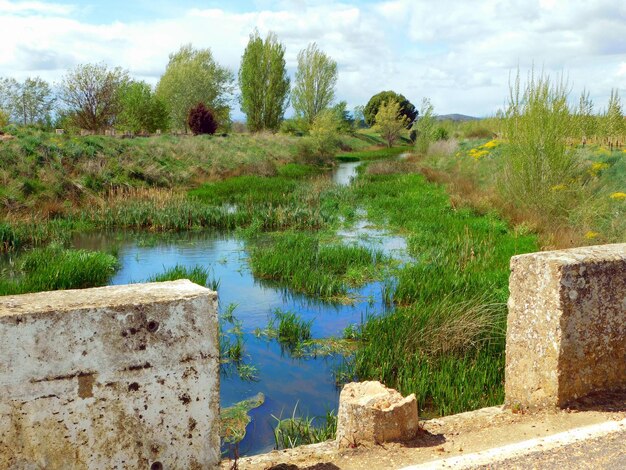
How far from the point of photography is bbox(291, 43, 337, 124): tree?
2469 inches

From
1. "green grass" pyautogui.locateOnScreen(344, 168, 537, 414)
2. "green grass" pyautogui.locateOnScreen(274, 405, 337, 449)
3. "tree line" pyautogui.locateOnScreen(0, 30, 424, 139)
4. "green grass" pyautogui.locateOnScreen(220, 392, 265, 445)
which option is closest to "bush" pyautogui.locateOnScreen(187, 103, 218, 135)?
"tree line" pyautogui.locateOnScreen(0, 30, 424, 139)

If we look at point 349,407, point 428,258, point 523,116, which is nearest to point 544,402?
point 349,407

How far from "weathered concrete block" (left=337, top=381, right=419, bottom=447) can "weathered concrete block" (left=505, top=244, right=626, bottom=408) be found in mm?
944

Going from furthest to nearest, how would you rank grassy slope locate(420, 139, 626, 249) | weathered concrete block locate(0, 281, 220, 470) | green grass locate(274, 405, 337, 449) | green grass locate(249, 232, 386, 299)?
grassy slope locate(420, 139, 626, 249), green grass locate(249, 232, 386, 299), green grass locate(274, 405, 337, 449), weathered concrete block locate(0, 281, 220, 470)

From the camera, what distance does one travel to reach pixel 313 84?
208 feet

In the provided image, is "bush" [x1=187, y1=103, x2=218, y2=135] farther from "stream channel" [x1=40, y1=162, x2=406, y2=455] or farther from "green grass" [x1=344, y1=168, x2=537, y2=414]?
"green grass" [x1=344, y1=168, x2=537, y2=414]

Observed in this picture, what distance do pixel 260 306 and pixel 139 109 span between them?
123ft

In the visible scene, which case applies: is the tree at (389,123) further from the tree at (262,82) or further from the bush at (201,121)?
the bush at (201,121)

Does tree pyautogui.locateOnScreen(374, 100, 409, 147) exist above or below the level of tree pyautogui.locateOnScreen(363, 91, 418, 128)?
below

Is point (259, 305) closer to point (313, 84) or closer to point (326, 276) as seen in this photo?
point (326, 276)

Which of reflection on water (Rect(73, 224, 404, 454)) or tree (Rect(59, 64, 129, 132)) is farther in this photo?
tree (Rect(59, 64, 129, 132))

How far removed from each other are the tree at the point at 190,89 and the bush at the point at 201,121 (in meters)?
7.18

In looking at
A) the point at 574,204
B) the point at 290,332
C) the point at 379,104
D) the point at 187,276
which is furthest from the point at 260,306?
the point at 379,104

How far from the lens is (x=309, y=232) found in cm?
1603
